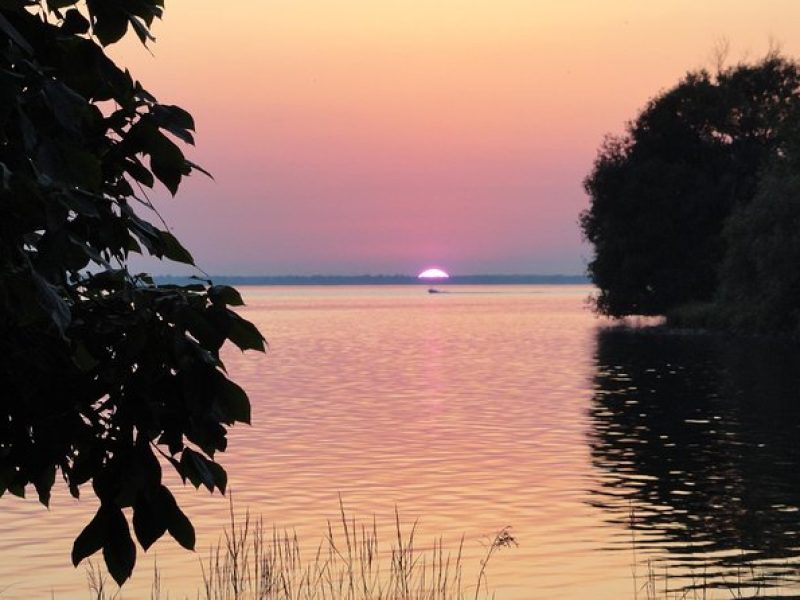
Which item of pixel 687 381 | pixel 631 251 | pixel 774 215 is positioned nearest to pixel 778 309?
pixel 774 215

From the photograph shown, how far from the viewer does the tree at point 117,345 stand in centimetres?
488

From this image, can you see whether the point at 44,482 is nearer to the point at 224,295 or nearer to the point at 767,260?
the point at 224,295

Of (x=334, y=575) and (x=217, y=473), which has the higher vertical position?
(x=217, y=473)

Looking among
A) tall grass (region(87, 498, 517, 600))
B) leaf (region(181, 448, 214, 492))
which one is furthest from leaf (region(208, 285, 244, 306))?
tall grass (region(87, 498, 517, 600))

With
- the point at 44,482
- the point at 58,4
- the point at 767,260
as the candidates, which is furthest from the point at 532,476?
the point at 767,260

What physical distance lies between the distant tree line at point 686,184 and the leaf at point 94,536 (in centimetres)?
8719

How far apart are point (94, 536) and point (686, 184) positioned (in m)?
95.1

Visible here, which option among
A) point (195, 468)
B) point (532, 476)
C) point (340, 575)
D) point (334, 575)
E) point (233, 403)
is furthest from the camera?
point (532, 476)

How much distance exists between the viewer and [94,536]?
4.96 meters

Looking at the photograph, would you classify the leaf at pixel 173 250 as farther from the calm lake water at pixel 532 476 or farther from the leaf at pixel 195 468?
the calm lake water at pixel 532 476

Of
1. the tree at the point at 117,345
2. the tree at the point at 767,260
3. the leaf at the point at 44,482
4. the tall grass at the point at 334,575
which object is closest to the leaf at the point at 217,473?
the tree at the point at 117,345

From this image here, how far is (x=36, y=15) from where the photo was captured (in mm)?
5102

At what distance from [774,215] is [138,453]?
78.8 m

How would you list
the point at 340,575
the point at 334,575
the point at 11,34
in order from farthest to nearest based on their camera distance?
the point at 334,575
the point at 340,575
the point at 11,34
